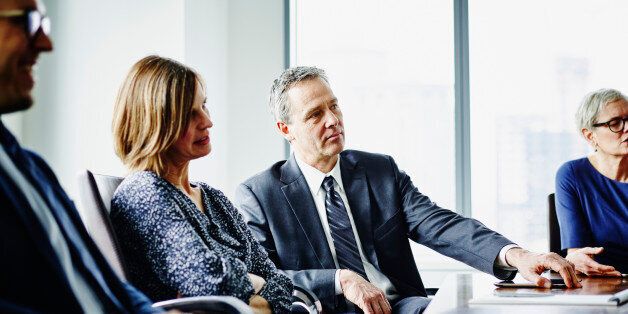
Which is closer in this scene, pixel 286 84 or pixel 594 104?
pixel 286 84

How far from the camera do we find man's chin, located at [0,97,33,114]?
1168mm

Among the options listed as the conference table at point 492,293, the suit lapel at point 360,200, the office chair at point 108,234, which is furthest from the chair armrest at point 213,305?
the suit lapel at point 360,200

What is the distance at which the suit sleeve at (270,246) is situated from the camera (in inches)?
92.6

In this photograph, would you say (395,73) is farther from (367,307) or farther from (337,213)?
(367,307)

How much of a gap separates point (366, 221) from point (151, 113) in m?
0.98

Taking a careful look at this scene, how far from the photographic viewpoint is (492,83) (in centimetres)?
495

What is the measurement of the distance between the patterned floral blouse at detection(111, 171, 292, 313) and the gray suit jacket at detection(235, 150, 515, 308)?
0.51m

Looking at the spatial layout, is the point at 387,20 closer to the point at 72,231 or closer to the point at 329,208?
the point at 329,208

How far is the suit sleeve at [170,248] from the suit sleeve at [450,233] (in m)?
0.85

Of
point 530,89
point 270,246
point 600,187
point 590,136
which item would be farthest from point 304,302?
point 530,89

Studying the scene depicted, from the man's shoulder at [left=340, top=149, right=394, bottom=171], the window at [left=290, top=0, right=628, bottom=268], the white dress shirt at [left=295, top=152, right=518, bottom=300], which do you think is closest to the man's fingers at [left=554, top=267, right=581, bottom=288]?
the white dress shirt at [left=295, top=152, right=518, bottom=300]

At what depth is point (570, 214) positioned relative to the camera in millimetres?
3031

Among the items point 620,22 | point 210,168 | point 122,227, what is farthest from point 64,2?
point 620,22

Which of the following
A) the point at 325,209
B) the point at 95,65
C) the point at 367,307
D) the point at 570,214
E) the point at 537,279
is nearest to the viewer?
the point at 537,279
